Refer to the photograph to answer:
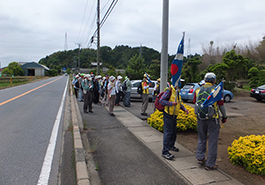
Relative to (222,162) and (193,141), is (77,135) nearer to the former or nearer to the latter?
(193,141)

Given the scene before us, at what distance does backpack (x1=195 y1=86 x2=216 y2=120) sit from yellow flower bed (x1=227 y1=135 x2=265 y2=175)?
928 millimetres

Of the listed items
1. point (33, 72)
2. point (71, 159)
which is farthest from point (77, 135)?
point (33, 72)

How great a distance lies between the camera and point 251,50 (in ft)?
138

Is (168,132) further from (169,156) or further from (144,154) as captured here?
(144,154)

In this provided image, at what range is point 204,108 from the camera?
14.0ft

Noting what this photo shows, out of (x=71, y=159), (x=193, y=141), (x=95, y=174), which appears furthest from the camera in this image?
(x=193, y=141)

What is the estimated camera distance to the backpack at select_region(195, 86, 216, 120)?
4191 mm

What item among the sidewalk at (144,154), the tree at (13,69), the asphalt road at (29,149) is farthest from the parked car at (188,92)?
the tree at (13,69)

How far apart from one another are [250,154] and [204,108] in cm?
119

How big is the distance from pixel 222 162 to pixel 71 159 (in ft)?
10.6

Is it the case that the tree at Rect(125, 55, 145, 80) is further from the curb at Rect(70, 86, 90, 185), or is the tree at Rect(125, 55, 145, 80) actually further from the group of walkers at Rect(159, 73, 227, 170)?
the group of walkers at Rect(159, 73, 227, 170)

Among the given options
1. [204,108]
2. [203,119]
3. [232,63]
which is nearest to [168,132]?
[203,119]

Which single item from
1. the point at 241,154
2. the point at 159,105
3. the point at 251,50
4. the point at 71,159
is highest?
the point at 251,50

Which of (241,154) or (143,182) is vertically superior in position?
(241,154)
